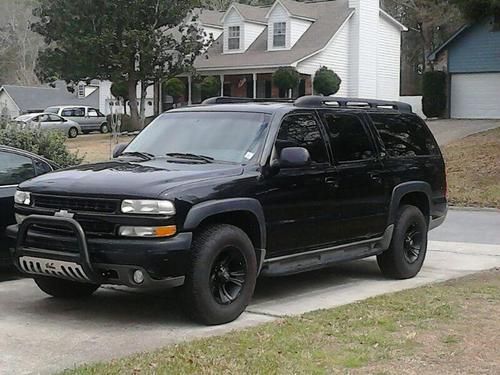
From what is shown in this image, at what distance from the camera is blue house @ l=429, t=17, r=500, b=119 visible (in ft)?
119

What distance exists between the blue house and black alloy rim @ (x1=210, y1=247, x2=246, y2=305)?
3139cm

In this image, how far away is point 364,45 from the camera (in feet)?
138

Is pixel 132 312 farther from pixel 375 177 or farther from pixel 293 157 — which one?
pixel 375 177

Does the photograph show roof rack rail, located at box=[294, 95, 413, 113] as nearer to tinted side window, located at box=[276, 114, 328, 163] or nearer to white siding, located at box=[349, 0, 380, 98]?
tinted side window, located at box=[276, 114, 328, 163]

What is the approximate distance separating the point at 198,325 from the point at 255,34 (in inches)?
1500

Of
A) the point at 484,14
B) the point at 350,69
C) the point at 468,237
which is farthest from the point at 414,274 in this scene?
the point at 350,69

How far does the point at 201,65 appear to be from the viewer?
43.2 m

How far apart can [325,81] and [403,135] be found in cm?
2988

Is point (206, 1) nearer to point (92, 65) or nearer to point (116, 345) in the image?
point (92, 65)

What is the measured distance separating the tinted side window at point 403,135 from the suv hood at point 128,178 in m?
2.56

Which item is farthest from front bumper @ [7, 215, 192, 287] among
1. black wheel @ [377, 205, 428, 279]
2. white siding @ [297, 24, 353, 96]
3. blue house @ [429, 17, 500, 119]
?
white siding @ [297, 24, 353, 96]

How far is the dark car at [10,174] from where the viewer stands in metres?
8.51

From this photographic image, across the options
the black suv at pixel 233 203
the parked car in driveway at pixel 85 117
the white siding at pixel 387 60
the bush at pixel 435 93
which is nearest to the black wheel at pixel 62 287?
the black suv at pixel 233 203

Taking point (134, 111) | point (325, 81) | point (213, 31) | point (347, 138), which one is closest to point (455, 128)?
point (325, 81)
